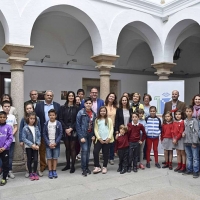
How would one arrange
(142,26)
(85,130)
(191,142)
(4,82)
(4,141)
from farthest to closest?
(4,82), (142,26), (85,130), (191,142), (4,141)

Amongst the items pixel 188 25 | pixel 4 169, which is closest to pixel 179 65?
pixel 188 25

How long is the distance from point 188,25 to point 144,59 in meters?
3.76

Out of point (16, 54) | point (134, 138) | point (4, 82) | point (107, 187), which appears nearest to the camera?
point (107, 187)

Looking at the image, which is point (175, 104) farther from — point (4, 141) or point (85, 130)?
point (4, 141)

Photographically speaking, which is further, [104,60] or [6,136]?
[104,60]

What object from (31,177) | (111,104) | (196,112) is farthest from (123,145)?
(31,177)

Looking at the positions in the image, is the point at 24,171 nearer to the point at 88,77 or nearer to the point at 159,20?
the point at 88,77

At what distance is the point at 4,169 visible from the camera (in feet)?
13.9

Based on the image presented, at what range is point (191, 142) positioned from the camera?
462 centimetres

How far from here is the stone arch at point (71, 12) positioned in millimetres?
5336

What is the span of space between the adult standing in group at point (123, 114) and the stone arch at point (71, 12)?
1.76 metres

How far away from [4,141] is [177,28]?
588 cm

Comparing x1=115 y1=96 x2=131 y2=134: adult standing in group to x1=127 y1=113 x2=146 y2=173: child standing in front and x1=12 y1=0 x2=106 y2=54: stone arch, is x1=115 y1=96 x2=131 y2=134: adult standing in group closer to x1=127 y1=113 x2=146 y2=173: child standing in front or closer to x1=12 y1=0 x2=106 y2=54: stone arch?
x1=127 y1=113 x2=146 y2=173: child standing in front

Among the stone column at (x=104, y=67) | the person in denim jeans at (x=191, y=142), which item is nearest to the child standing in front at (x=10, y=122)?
the stone column at (x=104, y=67)
